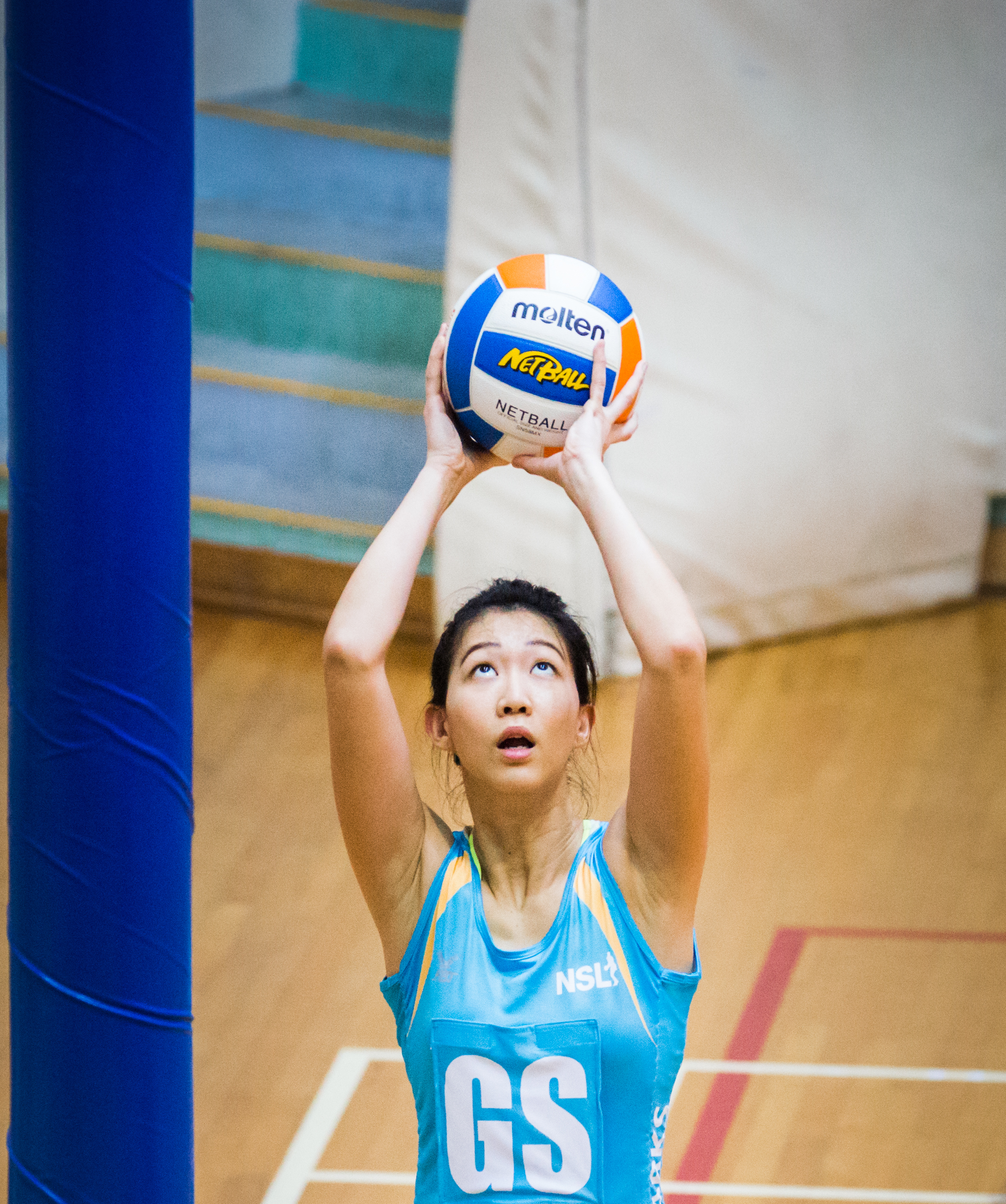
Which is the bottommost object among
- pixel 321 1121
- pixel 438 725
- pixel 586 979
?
pixel 321 1121

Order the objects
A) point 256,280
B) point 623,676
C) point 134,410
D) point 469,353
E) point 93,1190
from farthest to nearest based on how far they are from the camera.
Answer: point 256,280 → point 623,676 → point 469,353 → point 93,1190 → point 134,410

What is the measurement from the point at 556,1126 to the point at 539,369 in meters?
1.05

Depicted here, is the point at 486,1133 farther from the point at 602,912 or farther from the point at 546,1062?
the point at 602,912

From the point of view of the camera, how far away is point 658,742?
2.10 metres

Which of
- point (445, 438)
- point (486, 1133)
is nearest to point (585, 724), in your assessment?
point (445, 438)

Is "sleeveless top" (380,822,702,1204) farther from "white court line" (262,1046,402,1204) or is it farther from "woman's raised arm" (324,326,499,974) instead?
"white court line" (262,1046,402,1204)

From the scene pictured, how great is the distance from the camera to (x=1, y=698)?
Result: 21.7 feet

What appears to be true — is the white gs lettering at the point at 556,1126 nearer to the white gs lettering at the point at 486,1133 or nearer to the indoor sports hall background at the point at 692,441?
the white gs lettering at the point at 486,1133

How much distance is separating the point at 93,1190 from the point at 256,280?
5.53 metres

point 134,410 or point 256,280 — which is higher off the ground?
point 134,410

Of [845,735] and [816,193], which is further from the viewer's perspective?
[816,193]

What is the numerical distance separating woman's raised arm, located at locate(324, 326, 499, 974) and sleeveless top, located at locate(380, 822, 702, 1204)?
9cm

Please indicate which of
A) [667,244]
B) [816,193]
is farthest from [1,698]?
[816,193]

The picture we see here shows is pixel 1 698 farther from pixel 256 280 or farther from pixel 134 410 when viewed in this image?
pixel 134 410
